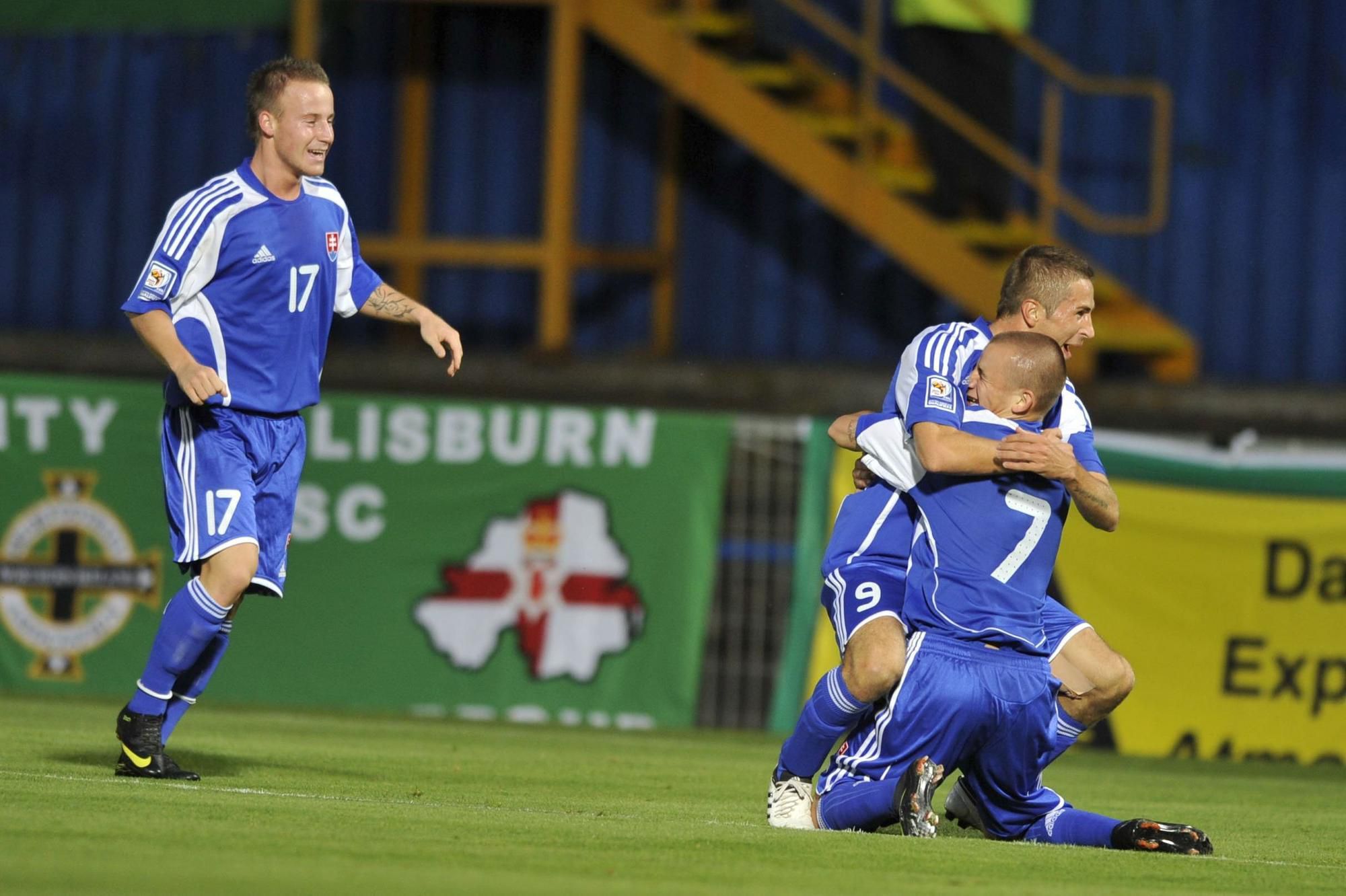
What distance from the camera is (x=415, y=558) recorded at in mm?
11508

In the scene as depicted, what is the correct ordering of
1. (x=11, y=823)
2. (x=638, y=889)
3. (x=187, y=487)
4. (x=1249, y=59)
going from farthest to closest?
(x=1249, y=59)
(x=187, y=487)
(x=11, y=823)
(x=638, y=889)

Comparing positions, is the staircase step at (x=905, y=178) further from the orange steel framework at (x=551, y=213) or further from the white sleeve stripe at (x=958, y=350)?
the white sleeve stripe at (x=958, y=350)

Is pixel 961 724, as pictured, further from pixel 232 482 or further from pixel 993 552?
pixel 232 482

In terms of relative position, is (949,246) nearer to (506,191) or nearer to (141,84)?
(506,191)

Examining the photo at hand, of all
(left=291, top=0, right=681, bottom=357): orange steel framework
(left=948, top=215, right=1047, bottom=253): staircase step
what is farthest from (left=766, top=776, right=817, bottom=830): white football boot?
(left=948, top=215, right=1047, bottom=253): staircase step

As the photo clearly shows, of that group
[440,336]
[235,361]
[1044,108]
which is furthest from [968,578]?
[1044,108]

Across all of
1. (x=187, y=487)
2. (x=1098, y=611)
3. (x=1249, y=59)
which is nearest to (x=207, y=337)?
(x=187, y=487)

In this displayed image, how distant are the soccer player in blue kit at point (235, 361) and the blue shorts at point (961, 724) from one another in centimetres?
181

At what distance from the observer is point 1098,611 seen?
36.7 feet

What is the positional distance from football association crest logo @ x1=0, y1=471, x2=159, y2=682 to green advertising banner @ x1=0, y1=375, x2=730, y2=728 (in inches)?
0.4

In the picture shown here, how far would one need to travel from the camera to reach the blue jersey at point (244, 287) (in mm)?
6742

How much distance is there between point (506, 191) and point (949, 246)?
3.47m

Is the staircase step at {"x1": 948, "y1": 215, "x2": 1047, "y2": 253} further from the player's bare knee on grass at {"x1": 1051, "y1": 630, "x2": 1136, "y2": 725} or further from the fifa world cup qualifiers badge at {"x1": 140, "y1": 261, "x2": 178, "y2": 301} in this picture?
the fifa world cup qualifiers badge at {"x1": 140, "y1": 261, "x2": 178, "y2": 301}

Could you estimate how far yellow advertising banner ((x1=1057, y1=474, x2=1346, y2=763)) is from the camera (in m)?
11.0
